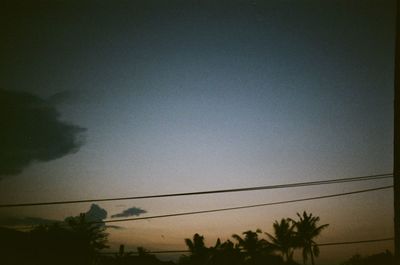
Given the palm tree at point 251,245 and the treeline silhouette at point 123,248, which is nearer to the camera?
the treeline silhouette at point 123,248

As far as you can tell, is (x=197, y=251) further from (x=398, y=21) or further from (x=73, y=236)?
(x=398, y=21)

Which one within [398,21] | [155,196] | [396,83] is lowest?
[155,196]

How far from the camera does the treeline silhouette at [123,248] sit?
83.9ft

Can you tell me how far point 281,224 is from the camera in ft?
131

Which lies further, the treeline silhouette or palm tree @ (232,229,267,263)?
palm tree @ (232,229,267,263)

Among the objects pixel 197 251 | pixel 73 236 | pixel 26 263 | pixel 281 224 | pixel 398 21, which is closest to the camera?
pixel 398 21

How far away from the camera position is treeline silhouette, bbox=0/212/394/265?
2558cm

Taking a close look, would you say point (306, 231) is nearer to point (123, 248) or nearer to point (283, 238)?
point (283, 238)

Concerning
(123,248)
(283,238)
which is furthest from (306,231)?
(123,248)

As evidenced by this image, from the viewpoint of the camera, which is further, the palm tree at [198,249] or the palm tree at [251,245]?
the palm tree at [251,245]

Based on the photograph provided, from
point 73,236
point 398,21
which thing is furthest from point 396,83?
point 73,236

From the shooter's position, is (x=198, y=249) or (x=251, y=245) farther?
(x=251, y=245)

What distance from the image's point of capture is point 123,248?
98.3ft

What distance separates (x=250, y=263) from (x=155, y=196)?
32283 millimetres
